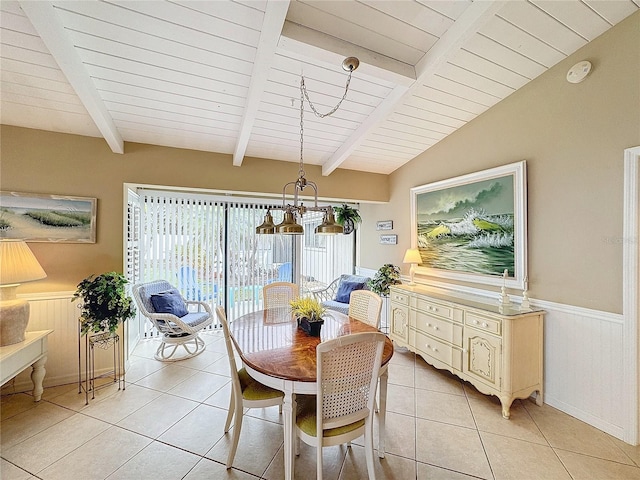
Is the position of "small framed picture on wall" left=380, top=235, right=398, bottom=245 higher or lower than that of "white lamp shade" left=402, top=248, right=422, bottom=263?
higher

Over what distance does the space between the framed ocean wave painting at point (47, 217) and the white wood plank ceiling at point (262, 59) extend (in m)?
0.71

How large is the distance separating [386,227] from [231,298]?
9.48ft

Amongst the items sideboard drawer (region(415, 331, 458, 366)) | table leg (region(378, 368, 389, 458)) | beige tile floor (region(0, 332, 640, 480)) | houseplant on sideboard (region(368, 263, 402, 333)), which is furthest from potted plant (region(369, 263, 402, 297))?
table leg (region(378, 368, 389, 458))

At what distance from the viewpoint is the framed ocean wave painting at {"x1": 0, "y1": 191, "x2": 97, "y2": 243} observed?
104 inches

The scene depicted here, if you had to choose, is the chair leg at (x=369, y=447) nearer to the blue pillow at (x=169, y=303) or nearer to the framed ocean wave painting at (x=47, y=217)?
the blue pillow at (x=169, y=303)

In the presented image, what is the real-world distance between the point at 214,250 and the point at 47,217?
209 cm

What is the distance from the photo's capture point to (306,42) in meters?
1.99

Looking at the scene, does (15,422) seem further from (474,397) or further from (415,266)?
(415,266)

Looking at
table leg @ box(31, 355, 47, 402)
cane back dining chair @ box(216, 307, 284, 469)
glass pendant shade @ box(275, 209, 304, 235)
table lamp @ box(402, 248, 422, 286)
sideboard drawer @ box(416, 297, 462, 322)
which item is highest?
glass pendant shade @ box(275, 209, 304, 235)

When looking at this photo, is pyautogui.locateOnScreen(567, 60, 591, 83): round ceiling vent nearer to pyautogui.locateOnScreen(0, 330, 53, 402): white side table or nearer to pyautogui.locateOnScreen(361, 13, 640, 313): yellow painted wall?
pyautogui.locateOnScreen(361, 13, 640, 313): yellow painted wall

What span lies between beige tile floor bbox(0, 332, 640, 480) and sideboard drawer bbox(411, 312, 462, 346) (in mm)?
517

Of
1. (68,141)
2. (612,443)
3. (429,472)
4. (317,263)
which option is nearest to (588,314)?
(612,443)

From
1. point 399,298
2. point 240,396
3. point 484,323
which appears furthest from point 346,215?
point 240,396

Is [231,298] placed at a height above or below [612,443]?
above
